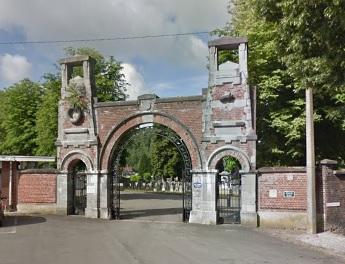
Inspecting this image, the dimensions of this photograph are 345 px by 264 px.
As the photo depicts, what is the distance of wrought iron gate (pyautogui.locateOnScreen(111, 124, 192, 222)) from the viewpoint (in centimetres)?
2197

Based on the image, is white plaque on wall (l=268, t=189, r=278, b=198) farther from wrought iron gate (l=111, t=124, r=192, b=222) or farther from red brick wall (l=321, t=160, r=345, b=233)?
wrought iron gate (l=111, t=124, r=192, b=222)

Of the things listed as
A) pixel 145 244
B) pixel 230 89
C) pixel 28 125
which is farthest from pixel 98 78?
pixel 145 244

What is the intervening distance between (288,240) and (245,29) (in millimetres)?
13063

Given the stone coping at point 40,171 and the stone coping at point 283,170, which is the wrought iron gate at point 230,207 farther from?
the stone coping at point 40,171

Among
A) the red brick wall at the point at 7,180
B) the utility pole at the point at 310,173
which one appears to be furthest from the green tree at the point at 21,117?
the utility pole at the point at 310,173

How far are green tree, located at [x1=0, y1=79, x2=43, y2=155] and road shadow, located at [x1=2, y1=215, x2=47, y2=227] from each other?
53.5 ft

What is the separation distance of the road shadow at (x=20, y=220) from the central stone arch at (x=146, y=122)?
371 centimetres

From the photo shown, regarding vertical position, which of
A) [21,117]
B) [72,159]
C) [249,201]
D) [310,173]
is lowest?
[249,201]

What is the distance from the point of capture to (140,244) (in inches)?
575

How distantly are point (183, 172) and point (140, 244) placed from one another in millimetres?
8073

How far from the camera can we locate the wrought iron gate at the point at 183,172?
865 inches

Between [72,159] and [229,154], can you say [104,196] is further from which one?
[229,154]

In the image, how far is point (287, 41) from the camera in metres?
11.5

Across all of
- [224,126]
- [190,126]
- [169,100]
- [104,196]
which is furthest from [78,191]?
[224,126]
